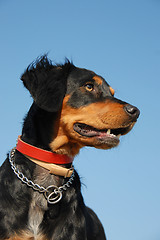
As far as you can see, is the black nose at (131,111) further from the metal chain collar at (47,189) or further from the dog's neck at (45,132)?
the metal chain collar at (47,189)

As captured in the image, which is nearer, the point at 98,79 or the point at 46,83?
the point at 46,83

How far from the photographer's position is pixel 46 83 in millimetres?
5383

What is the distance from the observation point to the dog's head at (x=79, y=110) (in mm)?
5082

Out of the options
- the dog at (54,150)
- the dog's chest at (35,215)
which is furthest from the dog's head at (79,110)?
the dog's chest at (35,215)

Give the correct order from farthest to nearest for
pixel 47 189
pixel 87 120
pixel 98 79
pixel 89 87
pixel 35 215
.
Result: 1. pixel 98 79
2. pixel 89 87
3. pixel 87 120
4. pixel 47 189
5. pixel 35 215

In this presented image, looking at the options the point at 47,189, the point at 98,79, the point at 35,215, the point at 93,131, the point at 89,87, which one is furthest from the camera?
the point at 98,79

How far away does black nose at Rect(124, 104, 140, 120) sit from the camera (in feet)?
16.6

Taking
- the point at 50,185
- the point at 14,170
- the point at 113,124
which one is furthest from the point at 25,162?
the point at 113,124

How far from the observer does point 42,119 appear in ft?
17.1

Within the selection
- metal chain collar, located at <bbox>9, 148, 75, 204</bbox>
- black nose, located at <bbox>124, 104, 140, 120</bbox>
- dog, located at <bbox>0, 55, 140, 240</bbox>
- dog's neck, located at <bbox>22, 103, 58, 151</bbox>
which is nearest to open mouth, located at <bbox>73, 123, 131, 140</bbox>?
dog, located at <bbox>0, 55, 140, 240</bbox>

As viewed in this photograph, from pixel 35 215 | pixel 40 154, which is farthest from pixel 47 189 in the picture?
pixel 40 154

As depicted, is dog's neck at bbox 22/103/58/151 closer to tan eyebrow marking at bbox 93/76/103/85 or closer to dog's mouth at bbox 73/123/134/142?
dog's mouth at bbox 73/123/134/142

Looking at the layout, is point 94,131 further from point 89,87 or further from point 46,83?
point 46,83

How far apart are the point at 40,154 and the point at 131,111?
1461 mm
